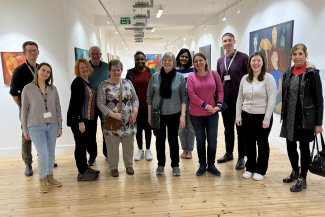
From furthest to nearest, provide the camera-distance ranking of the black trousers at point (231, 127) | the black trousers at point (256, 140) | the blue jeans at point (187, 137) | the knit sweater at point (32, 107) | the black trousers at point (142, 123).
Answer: the blue jeans at point (187, 137)
the black trousers at point (142, 123)
the black trousers at point (231, 127)
the black trousers at point (256, 140)
the knit sweater at point (32, 107)

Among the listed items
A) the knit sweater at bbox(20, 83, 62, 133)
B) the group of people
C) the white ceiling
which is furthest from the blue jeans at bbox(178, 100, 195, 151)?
the white ceiling

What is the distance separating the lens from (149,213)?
2.66 metres

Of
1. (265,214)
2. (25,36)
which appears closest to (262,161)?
(265,214)

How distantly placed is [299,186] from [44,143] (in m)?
2.88

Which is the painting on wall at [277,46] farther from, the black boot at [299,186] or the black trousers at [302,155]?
the black boot at [299,186]

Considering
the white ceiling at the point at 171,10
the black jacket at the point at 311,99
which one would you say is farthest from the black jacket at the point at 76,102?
the white ceiling at the point at 171,10

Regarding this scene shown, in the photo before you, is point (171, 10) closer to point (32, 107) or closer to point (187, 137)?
point (187, 137)

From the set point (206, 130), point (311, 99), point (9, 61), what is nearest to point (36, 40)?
point (9, 61)

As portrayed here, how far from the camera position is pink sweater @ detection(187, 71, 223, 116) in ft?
10.5

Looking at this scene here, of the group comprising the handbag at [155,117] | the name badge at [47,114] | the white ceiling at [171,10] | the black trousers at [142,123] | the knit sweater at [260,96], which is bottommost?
the black trousers at [142,123]

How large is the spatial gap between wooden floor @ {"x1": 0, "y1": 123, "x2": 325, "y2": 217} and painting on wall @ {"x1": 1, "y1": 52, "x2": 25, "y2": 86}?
152 centimetres

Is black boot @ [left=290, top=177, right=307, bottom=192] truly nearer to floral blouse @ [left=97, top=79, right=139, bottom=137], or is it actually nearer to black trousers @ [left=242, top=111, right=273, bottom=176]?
black trousers @ [left=242, top=111, right=273, bottom=176]

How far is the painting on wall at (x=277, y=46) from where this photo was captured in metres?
4.48

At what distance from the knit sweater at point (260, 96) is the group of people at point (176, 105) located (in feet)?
0.03
